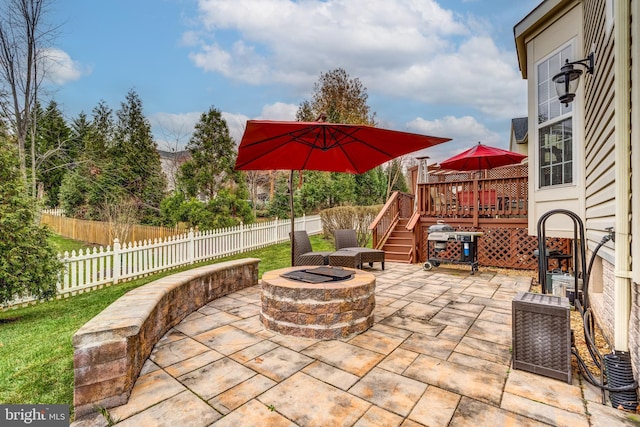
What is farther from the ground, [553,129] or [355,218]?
[553,129]

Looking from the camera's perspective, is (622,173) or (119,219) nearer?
(622,173)

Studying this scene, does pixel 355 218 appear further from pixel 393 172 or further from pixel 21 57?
pixel 393 172

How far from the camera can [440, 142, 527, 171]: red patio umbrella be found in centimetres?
716

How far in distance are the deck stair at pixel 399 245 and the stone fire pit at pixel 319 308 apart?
491cm

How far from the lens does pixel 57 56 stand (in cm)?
890

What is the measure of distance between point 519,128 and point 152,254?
56.1 feet

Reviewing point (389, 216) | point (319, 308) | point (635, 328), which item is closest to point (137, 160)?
point (389, 216)

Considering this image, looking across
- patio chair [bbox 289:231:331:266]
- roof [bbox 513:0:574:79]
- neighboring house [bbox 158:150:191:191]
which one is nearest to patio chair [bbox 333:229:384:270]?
patio chair [bbox 289:231:331:266]

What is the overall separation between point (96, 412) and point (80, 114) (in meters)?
28.6

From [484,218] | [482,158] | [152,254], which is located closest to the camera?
[152,254]

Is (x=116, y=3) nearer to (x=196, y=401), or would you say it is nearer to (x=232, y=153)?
(x=232, y=153)

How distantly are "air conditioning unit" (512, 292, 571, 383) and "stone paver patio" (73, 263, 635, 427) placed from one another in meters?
0.09

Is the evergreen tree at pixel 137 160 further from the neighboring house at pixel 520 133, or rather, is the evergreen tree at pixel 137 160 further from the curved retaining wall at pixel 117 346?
the neighboring house at pixel 520 133

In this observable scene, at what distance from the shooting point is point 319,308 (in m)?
2.92
